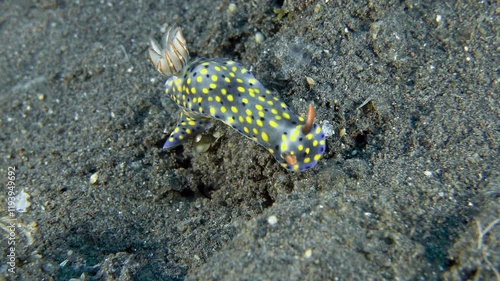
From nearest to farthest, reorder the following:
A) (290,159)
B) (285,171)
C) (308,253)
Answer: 1. (308,253)
2. (290,159)
3. (285,171)

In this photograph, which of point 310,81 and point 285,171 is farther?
point 310,81

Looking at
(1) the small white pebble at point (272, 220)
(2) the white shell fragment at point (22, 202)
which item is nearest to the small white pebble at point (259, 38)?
(1) the small white pebble at point (272, 220)

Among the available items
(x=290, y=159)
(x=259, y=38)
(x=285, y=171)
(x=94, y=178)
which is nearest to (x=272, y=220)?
(x=290, y=159)

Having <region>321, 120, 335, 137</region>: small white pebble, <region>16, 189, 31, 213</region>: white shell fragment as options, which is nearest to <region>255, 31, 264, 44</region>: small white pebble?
<region>321, 120, 335, 137</region>: small white pebble

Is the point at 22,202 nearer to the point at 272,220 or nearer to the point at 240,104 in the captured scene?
the point at 240,104

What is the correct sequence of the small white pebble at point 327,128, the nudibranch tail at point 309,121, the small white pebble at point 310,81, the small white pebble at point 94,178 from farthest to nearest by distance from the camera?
the small white pebble at point 94,178, the small white pebble at point 310,81, the small white pebble at point 327,128, the nudibranch tail at point 309,121

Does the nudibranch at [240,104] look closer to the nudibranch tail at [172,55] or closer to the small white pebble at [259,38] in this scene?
the nudibranch tail at [172,55]

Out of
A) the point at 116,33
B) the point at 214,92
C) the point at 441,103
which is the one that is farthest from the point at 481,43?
the point at 116,33
